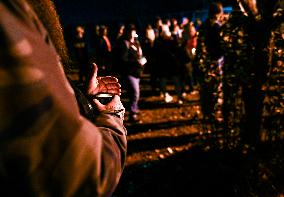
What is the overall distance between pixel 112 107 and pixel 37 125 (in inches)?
24.8

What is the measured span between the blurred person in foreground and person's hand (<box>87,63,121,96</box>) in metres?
0.63

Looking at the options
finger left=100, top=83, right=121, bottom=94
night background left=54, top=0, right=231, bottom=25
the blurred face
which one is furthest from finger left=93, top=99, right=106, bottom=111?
night background left=54, top=0, right=231, bottom=25

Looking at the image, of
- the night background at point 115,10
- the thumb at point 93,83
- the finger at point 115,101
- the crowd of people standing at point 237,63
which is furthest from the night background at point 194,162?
the night background at point 115,10

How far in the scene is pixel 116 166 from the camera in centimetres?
105

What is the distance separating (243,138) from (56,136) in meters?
4.37

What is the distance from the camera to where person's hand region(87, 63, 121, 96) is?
1592 millimetres

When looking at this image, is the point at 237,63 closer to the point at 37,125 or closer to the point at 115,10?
the point at 37,125

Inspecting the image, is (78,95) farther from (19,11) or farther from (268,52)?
(268,52)

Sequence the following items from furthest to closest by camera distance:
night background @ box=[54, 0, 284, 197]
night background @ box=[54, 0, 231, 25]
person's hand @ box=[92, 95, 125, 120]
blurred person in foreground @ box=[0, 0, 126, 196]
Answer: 1. night background @ box=[54, 0, 231, 25]
2. night background @ box=[54, 0, 284, 197]
3. person's hand @ box=[92, 95, 125, 120]
4. blurred person in foreground @ box=[0, 0, 126, 196]

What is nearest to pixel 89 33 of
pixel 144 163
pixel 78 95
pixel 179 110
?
pixel 179 110

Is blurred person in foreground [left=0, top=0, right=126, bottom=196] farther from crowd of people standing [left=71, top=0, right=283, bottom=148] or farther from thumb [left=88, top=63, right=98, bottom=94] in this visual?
crowd of people standing [left=71, top=0, right=283, bottom=148]

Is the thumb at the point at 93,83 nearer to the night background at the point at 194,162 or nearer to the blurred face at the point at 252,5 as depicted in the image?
the night background at the point at 194,162

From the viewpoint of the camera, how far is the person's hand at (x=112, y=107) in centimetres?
136

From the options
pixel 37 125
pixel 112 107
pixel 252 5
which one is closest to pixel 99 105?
pixel 112 107
